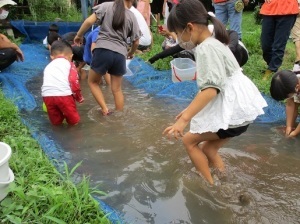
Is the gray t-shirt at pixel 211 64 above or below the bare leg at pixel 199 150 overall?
above

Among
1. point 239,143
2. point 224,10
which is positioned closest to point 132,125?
point 239,143

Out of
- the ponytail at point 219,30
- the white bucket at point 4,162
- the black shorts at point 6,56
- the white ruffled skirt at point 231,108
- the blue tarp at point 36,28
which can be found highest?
the ponytail at point 219,30

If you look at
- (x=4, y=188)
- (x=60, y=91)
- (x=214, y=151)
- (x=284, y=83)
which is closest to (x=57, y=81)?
(x=60, y=91)

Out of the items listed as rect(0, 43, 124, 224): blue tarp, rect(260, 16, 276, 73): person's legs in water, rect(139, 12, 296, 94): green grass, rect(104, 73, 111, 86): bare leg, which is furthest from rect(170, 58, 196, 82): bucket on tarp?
rect(0, 43, 124, 224): blue tarp

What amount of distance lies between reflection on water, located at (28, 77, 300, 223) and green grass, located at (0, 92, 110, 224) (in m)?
0.29

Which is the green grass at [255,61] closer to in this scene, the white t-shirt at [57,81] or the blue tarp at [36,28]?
the blue tarp at [36,28]

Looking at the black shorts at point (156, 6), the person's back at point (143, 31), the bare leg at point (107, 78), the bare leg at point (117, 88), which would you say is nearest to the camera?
the bare leg at point (117, 88)

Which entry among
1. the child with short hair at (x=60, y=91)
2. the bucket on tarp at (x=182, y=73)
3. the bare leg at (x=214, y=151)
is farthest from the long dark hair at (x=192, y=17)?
the bucket on tarp at (x=182, y=73)

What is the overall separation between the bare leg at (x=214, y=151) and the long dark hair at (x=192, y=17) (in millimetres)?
872

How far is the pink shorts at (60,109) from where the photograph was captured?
13.2 feet

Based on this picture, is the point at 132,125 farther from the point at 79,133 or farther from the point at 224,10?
the point at 224,10

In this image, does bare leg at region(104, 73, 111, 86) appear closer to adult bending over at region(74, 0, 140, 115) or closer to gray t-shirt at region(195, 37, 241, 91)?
adult bending over at region(74, 0, 140, 115)

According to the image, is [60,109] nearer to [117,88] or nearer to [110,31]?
[117,88]

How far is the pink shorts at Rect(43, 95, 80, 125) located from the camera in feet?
13.2
